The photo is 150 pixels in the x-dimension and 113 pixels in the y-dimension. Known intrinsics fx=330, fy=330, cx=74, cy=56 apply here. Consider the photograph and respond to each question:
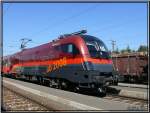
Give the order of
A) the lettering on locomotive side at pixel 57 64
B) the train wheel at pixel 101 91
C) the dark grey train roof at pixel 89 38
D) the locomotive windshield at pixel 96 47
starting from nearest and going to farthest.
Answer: the train wheel at pixel 101 91, the locomotive windshield at pixel 96 47, the dark grey train roof at pixel 89 38, the lettering on locomotive side at pixel 57 64

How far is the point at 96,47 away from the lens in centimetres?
1769

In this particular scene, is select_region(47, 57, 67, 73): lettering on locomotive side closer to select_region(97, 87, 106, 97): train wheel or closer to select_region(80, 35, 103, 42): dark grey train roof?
select_region(80, 35, 103, 42): dark grey train roof

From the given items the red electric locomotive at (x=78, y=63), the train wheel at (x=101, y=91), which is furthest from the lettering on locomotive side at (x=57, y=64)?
the train wheel at (x=101, y=91)

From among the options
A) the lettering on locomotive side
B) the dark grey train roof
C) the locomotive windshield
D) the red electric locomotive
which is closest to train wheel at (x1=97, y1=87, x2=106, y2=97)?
the red electric locomotive

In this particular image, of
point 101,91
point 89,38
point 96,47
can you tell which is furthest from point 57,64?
point 101,91

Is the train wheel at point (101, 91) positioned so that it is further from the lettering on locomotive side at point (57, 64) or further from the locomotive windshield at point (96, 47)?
the lettering on locomotive side at point (57, 64)

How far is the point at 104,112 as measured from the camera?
9.42 metres

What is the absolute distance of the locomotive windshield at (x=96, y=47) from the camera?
57.0 feet

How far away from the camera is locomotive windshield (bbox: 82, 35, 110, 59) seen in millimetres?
17367

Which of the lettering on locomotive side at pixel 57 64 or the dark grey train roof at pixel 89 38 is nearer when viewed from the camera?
the dark grey train roof at pixel 89 38

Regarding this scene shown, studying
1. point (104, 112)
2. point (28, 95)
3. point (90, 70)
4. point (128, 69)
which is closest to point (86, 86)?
point (90, 70)

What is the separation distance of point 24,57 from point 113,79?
51.4 feet

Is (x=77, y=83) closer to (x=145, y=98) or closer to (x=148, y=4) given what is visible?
(x=145, y=98)

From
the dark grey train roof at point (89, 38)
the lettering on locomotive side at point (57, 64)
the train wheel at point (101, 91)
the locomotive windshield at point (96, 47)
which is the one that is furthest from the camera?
the lettering on locomotive side at point (57, 64)
